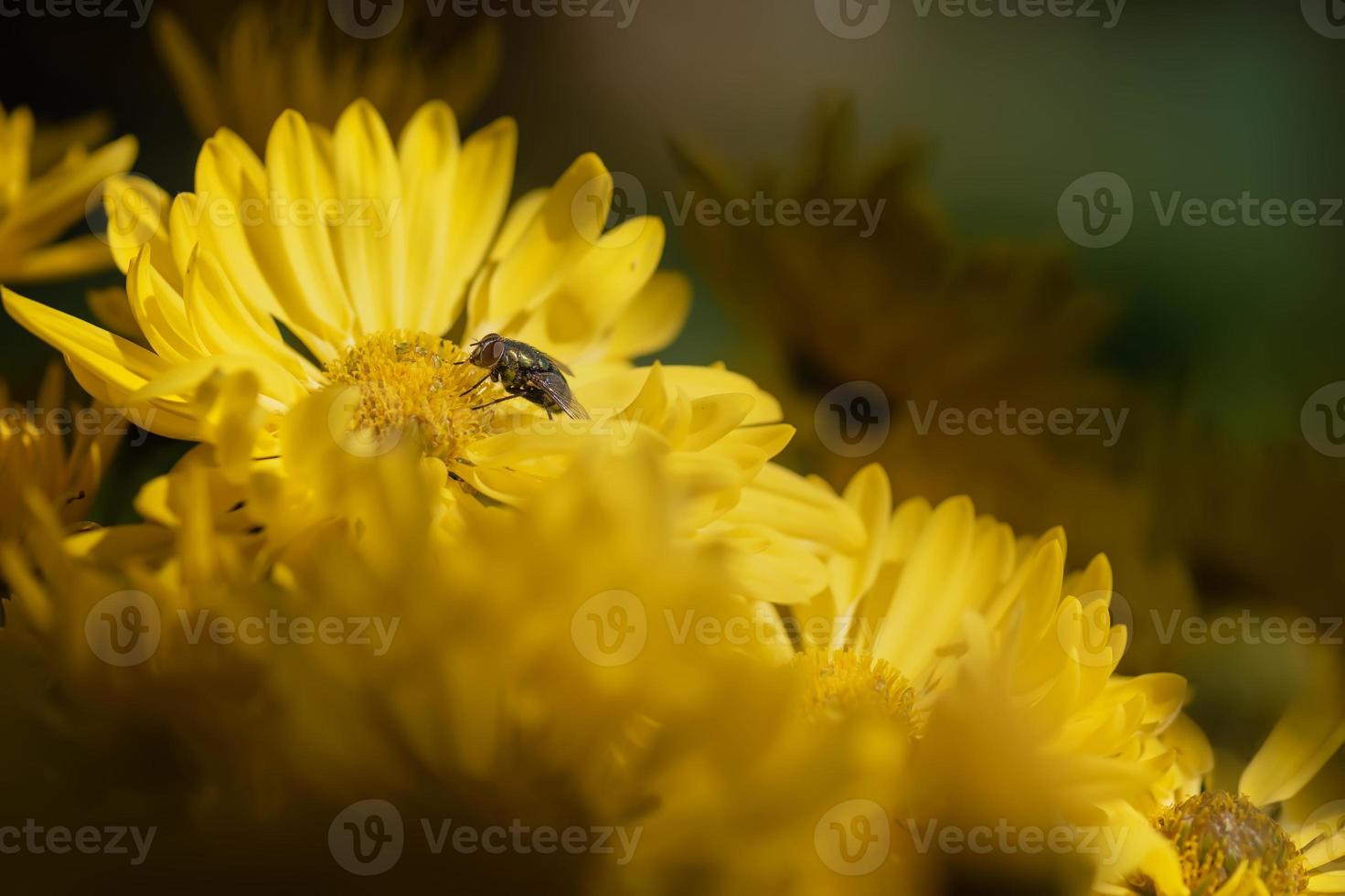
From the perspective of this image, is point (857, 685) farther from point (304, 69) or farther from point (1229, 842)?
point (304, 69)

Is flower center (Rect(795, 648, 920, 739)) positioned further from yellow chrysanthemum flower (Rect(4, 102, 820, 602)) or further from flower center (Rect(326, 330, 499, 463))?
flower center (Rect(326, 330, 499, 463))

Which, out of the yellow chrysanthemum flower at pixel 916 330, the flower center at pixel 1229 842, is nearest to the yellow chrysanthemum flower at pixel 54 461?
the yellow chrysanthemum flower at pixel 916 330

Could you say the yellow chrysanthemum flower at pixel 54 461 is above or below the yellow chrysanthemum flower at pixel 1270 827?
below

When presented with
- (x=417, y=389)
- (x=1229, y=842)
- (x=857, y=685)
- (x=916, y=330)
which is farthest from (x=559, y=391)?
(x=1229, y=842)

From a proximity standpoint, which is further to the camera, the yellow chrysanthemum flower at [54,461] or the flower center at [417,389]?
the flower center at [417,389]

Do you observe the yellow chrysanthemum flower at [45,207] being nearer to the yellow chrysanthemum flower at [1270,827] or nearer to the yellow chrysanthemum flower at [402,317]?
the yellow chrysanthemum flower at [402,317]

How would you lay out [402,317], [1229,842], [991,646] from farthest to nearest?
[402,317] → [1229,842] → [991,646]
